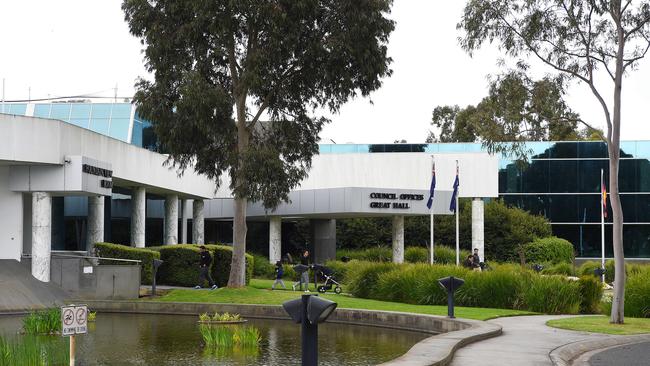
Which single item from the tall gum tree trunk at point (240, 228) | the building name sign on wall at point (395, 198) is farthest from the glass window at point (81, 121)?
the tall gum tree trunk at point (240, 228)

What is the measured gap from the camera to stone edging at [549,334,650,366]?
15.7 metres

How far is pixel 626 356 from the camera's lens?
54.2ft

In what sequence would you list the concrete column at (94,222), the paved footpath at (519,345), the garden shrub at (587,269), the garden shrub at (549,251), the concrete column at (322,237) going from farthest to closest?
the garden shrub at (549,251) < the concrete column at (322,237) < the garden shrub at (587,269) < the concrete column at (94,222) < the paved footpath at (519,345)

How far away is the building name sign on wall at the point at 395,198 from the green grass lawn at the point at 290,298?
12526 millimetres

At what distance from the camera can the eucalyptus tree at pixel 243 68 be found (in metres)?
30.2

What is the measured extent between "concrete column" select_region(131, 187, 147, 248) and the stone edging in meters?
26.3

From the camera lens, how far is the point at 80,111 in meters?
46.3

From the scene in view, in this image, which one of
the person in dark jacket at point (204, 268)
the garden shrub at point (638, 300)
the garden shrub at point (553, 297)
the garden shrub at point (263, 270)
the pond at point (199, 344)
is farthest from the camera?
the garden shrub at point (263, 270)

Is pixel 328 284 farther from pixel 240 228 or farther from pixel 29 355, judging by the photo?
pixel 29 355

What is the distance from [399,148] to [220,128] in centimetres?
3010

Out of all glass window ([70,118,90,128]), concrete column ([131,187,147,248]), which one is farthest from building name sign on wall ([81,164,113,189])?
glass window ([70,118,90,128])

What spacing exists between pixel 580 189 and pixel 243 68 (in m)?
34.5

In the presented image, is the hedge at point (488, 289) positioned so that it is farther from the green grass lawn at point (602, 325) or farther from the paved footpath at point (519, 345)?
the paved footpath at point (519, 345)

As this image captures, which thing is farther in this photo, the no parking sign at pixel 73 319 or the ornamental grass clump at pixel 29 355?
the ornamental grass clump at pixel 29 355
